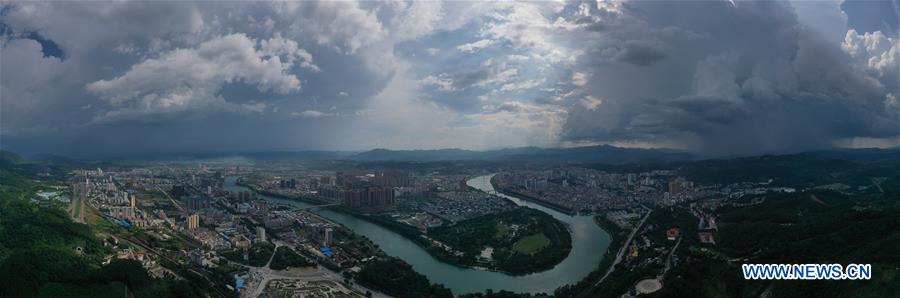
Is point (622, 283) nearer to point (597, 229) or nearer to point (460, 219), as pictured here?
point (597, 229)

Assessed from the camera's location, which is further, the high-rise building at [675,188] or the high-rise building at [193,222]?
the high-rise building at [675,188]

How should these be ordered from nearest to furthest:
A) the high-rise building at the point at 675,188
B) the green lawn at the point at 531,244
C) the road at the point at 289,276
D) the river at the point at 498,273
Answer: the road at the point at 289,276, the river at the point at 498,273, the green lawn at the point at 531,244, the high-rise building at the point at 675,188

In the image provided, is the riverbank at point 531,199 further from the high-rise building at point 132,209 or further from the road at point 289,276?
the high-rise building at point 132,209

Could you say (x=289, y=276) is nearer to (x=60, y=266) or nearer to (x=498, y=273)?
(x=60, y=266)

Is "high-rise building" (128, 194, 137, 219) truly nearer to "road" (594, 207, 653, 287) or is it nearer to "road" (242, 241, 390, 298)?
"road" (242, 241, 390, 298)

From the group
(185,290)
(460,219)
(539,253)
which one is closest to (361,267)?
(185,290)

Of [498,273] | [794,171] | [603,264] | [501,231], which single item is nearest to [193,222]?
[501,231]

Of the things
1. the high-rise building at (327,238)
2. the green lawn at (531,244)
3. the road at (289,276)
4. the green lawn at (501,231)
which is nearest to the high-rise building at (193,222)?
the high-rise building at (327,238)
